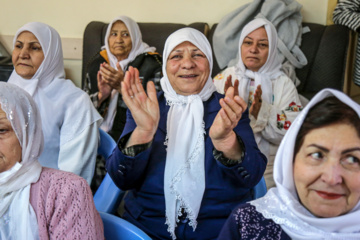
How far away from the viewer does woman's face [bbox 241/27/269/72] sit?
8.29 ft

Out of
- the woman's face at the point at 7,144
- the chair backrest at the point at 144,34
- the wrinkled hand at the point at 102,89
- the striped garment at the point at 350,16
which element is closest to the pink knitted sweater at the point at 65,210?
the woman's face at the point at 7,144

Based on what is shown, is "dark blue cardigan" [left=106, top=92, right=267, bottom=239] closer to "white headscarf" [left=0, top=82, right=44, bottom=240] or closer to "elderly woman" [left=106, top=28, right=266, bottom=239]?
"elderly woman" [left=106, top=28, right=266, bottom=239]

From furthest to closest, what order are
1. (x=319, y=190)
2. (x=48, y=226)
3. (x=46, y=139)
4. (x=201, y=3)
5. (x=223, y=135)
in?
(x=201, y=3) < (x=46, y=139) < (x=223, y=135) < (x=48, y=226) < (x=319, y=190)

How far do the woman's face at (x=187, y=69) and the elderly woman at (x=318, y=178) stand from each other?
677 millimetres

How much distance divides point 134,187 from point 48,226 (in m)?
0.43

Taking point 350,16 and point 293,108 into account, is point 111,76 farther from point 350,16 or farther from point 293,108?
point 350,16

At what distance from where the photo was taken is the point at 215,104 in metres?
1.61

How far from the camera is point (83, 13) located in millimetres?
3492

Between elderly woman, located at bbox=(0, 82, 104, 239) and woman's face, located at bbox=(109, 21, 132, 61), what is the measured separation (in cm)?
164

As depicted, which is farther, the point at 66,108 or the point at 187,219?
the point at 66,108

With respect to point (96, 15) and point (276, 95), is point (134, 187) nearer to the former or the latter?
point (276, 95)

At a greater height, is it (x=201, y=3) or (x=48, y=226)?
(x=201, y=3)

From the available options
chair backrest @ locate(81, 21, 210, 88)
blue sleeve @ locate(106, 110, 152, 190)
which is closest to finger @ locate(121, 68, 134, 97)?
blue sleeve @ locate(106, 110, 152, 190)

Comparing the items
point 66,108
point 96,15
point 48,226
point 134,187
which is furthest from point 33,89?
point 96,15
